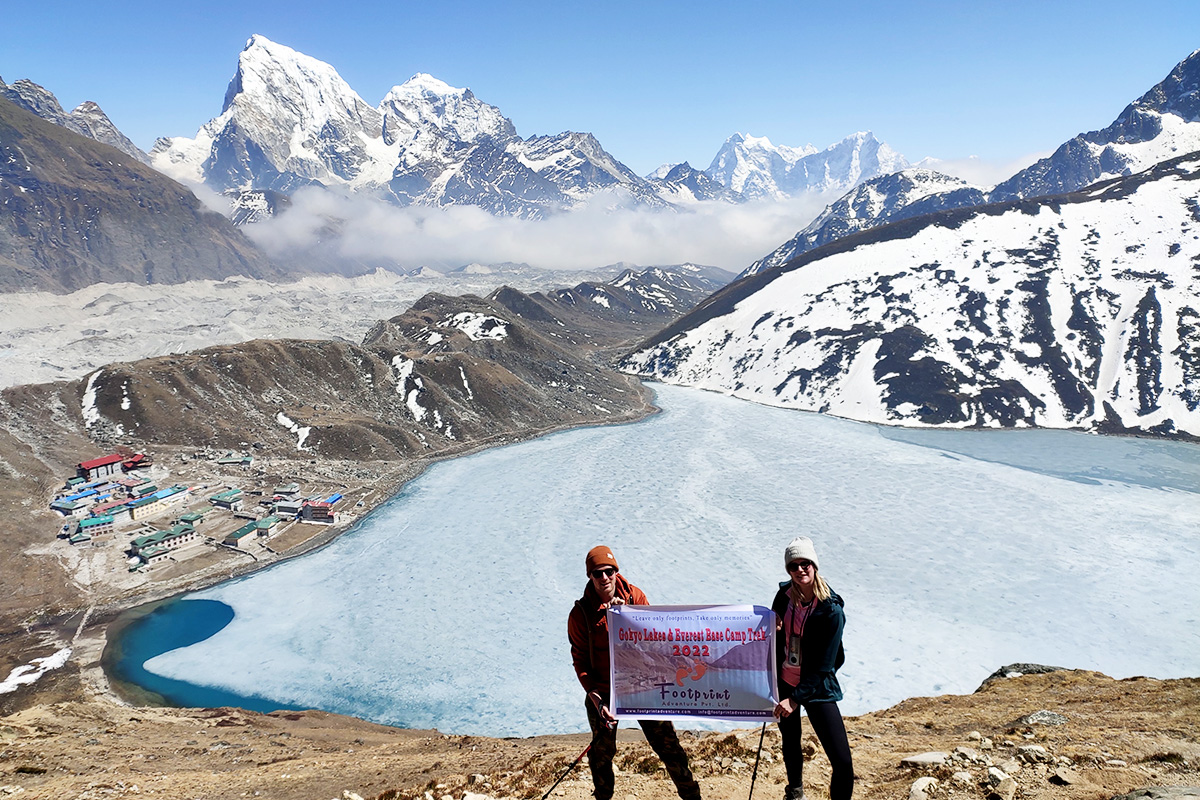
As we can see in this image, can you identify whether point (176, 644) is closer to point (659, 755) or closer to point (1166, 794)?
point (659, 755)

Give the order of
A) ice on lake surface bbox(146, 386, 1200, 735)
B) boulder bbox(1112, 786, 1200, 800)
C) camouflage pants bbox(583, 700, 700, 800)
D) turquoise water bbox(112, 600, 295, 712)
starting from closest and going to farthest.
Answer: boulder bbox(1112, 786, 1200, 800) < camouflage pants bbox(583, 700, 700, 800) < turquoise water bbox(112, 600, 295, 712) < ice on lake surface bbox(146, 386, 1200, 735)

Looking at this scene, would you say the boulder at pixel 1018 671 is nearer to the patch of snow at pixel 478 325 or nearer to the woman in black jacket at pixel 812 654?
the woman in black jacket at pixel 812 654

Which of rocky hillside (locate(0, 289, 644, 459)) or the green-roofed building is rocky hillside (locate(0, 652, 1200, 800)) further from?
rocky hillside (locate(0, 289, 644, 459))

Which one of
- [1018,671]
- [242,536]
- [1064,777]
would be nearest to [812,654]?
[1064,777]

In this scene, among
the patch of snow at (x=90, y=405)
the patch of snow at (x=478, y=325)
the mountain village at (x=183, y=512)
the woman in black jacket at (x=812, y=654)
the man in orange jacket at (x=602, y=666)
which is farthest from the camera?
the patch of snow at (x=478, y=325)

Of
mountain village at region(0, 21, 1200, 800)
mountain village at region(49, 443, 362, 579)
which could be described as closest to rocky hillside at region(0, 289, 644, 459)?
mountain village at region(0, 21, 1200, 800)

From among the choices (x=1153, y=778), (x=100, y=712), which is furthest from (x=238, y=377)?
(x=1153, y=778)

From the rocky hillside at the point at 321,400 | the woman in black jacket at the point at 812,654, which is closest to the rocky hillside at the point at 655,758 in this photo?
the woman in black jacket at the point at 812,654
